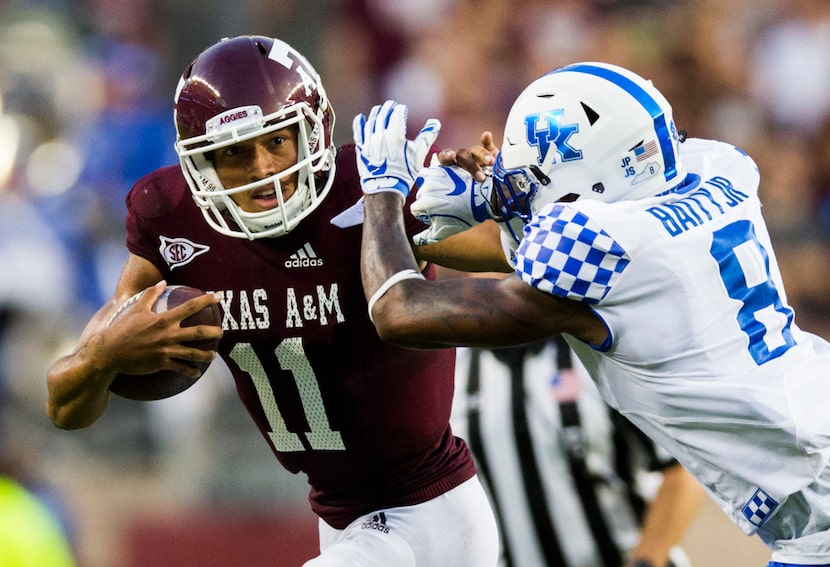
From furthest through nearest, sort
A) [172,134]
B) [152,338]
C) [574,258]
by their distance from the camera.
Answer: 1. [172,134]
2. [152,338]
3. [574,258]

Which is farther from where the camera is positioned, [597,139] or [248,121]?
[248,121]

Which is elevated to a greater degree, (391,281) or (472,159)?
(472,159)

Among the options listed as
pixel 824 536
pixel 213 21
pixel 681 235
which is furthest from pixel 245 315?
pixel 213 21

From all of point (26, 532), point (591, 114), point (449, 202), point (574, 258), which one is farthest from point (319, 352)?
point (26, 532)

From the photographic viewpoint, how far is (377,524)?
342cm

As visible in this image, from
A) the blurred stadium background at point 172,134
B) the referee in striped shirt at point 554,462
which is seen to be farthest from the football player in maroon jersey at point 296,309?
the blurred stadium background at point 172,134

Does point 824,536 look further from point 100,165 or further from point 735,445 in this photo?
point 100,165

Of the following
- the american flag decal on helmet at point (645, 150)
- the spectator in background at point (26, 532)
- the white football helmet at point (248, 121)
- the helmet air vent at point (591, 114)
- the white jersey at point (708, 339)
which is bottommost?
the spectator in background at point (26, 532)

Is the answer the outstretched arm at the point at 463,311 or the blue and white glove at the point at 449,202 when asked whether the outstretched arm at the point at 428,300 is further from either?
the blue and white glove at the point at 449,202

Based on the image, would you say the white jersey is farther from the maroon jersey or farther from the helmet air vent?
the maroon jersey

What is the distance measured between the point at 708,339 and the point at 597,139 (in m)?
0.53

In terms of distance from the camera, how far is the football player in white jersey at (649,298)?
2875 millimetres

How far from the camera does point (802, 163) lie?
7.70 meters

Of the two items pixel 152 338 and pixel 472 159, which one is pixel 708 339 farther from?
pixel 152 338
